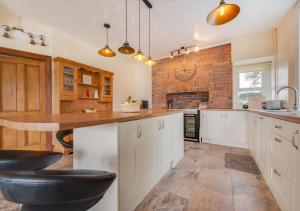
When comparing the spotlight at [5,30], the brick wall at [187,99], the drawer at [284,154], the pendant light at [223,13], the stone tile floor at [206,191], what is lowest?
the stone tile floor at [206,191]

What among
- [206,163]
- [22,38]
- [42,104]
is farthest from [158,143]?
[22,38]

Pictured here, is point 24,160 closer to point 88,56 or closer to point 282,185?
point 282,185

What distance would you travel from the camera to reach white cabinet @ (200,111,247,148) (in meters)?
3.36

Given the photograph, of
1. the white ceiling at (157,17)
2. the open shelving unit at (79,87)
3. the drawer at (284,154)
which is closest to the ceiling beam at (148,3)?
the white ceiling at (157,17)

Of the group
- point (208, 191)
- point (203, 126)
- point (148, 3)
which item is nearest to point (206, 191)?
point (208, 191)

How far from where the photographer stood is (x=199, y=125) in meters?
3.87

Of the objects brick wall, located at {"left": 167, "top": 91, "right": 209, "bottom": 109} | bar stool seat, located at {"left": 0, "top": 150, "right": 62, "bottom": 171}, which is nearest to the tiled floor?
bar stool seat, located at {"left": 0, "top": 150, "right": 62, "bottom": 171}

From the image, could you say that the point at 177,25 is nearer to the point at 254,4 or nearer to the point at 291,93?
the point at 254,4

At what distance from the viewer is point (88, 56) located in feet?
13.0

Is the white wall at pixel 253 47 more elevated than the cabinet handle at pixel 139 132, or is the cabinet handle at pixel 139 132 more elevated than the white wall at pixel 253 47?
the white wall at pixel 253 47

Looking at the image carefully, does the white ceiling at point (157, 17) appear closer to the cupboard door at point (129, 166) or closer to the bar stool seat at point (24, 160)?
the cupboard door at point (129, 166)

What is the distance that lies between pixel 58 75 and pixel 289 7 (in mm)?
4525

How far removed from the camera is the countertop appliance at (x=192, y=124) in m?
3.86

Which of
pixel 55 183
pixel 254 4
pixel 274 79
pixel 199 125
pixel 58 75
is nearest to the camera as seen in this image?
pixel 55 183
